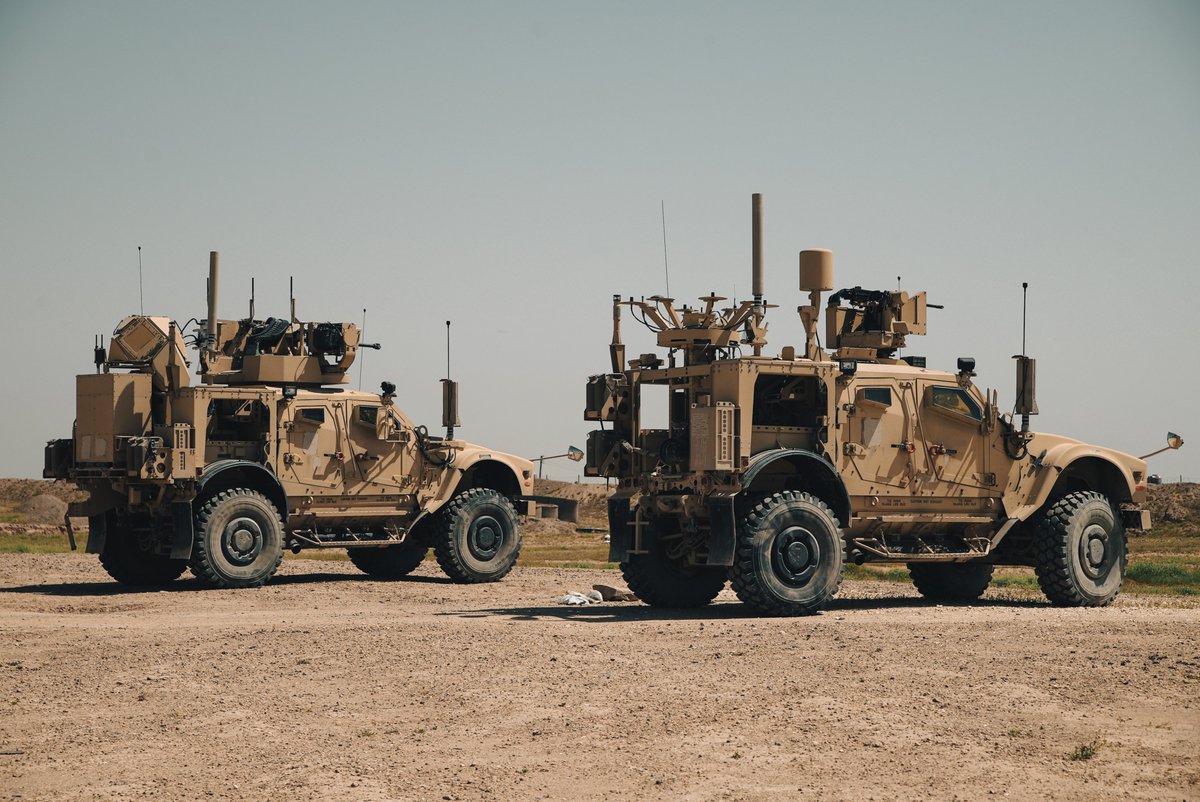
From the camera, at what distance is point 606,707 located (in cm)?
1134

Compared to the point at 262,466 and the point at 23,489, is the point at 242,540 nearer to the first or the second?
the point at 262,466

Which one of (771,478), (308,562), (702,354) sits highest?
(702,354)

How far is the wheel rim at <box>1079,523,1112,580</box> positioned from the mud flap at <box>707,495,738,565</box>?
180 inches

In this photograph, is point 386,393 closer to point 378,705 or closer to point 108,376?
point 108,376

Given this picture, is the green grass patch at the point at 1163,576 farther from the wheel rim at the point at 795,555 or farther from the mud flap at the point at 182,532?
the mud flap at the point at 182,532

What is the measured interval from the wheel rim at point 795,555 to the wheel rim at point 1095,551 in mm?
3720

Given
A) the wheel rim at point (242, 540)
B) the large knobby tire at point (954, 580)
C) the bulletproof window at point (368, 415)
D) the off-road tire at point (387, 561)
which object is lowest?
the off-road tire at point (387, 561)

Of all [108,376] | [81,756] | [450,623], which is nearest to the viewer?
[81,756]

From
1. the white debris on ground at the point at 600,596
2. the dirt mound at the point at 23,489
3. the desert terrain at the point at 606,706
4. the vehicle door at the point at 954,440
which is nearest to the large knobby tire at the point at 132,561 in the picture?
the desert terrain at the point at 606,706

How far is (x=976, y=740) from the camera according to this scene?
10.2m

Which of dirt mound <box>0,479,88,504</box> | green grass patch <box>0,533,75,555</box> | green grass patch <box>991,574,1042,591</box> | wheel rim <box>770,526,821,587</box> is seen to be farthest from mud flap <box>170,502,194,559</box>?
dirt mound <box>0,479,88,504</box>

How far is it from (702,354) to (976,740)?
7914 mm

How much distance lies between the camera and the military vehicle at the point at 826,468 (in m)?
16.6

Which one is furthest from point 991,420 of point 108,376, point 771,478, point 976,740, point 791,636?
point 108,376
